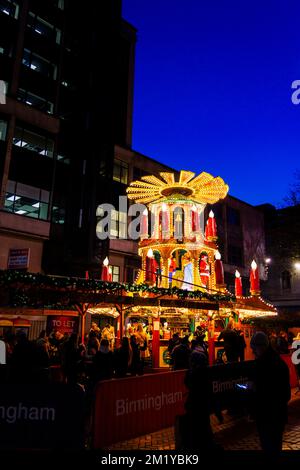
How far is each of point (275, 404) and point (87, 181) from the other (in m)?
27.3

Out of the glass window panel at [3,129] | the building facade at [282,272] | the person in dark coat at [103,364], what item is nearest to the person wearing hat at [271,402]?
the person in dark coat at [103,364]

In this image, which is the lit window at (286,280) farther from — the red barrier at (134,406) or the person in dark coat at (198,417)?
the person in dark coat at (198,417)

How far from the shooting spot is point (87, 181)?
2991cm

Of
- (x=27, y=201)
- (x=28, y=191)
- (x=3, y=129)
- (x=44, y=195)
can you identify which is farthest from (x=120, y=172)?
(x=3, y=129)

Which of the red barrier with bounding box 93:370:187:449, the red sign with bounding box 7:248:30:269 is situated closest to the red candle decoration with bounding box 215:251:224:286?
the red barrier with bounding box 93:370:187:449

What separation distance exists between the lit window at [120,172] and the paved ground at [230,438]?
25.5m

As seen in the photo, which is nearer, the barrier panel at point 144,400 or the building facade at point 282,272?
the barrier panel at point 144,400

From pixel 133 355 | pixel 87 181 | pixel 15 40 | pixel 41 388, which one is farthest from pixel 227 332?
pixel 15 40

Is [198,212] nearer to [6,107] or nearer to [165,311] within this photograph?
[165,311]

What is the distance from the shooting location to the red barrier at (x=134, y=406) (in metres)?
6.82

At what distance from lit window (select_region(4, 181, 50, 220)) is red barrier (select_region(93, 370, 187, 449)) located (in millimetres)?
19476

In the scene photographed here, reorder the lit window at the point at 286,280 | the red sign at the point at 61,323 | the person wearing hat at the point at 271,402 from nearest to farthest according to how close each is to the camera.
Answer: the person wearing hat at the point at 271,402
the red sign at the point at 61,323
the lit window at the point at 286,280

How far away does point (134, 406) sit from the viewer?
24.8 ft

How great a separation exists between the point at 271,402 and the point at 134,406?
4.05 metres
